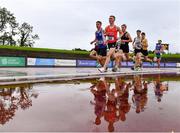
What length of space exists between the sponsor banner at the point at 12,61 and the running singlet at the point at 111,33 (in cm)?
1795

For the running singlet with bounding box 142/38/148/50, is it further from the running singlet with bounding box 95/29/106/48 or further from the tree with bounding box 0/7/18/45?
the tree with bounding box 0/7/18/45

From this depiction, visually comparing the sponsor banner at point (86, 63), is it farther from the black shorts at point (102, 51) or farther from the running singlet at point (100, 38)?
the running singlet at point (100, 38)

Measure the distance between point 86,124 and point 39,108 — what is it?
1074 mm

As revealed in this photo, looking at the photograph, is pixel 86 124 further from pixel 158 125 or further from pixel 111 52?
pixel 111 52

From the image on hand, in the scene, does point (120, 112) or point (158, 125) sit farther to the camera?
point (120, 112)

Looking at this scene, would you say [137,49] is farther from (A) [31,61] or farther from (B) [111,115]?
(A) [31,61]

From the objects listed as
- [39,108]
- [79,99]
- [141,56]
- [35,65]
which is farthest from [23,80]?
[35,65]

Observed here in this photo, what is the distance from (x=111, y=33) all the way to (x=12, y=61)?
19.6 metres

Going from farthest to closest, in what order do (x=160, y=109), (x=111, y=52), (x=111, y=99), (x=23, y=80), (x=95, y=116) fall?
(x=111, y=52), (x=23, y=80), (x=111, y=99), (x=160, y=109), (x=95, y=116)

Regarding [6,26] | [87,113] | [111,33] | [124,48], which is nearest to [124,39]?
[124,48]

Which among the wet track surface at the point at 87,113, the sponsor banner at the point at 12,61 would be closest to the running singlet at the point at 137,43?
the wet track surface at the point at 87,113

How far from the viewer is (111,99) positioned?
508cm

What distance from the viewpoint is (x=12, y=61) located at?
3175 cm

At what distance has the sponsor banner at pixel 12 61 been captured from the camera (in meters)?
30.3
